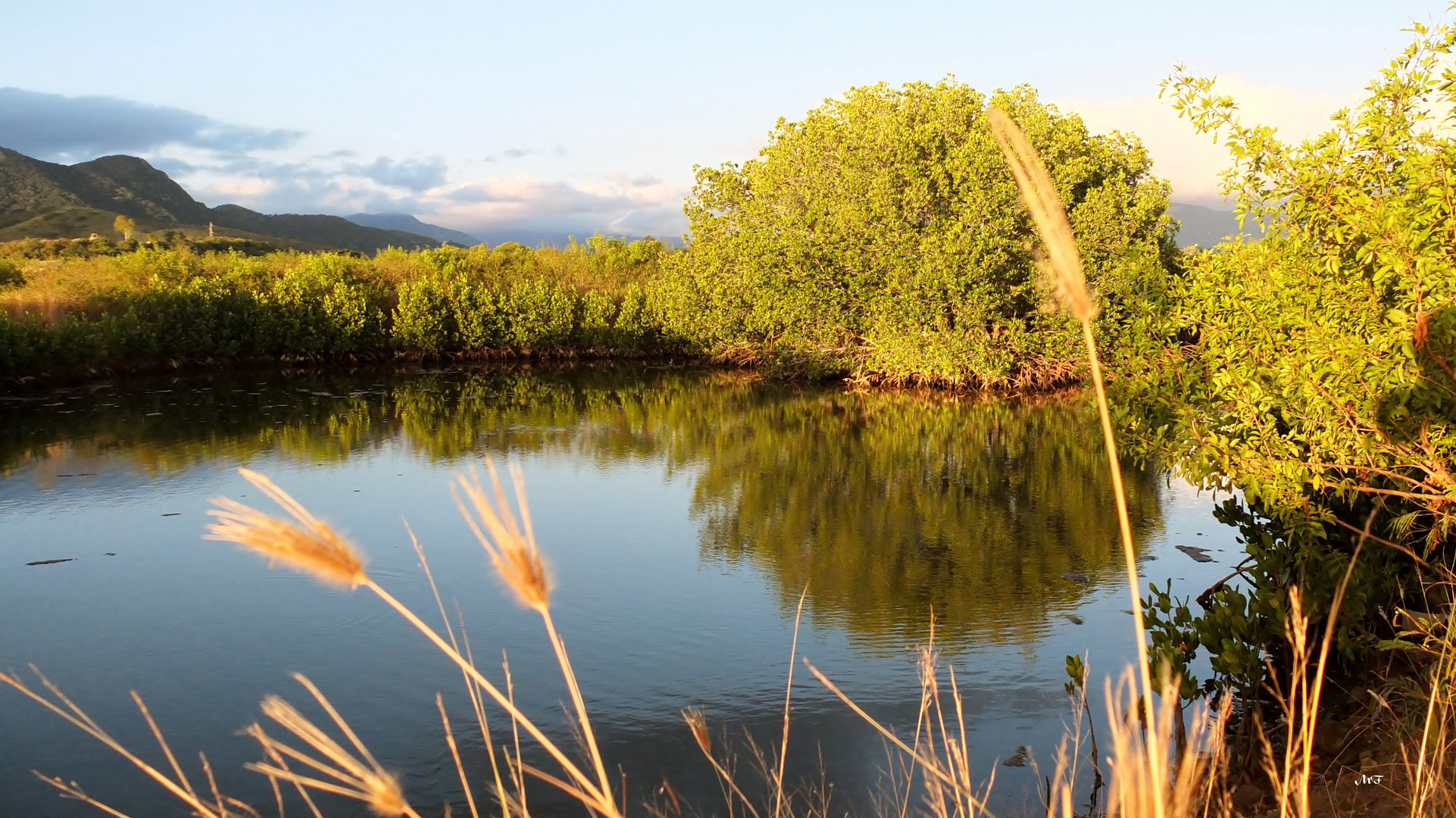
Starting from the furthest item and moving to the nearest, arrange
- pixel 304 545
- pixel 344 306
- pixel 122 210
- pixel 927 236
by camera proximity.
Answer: pixel 122 210 → pixel 344 306 → pixel 927 236 → pixel 304 545

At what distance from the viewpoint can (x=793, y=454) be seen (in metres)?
13.9

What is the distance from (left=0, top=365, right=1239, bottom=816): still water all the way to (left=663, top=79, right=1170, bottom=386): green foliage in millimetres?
4875

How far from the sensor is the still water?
514 centimetres

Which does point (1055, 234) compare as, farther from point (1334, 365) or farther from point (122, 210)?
point (122, 210)

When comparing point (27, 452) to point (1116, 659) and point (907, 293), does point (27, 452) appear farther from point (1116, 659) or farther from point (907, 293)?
point (907, 293)

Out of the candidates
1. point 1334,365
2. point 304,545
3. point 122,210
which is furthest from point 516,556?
point 122,210

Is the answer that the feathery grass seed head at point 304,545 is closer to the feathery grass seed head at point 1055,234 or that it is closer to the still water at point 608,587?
the feathery grass seed head at point 1055,234

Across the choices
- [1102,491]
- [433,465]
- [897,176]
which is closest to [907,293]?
[897,176]

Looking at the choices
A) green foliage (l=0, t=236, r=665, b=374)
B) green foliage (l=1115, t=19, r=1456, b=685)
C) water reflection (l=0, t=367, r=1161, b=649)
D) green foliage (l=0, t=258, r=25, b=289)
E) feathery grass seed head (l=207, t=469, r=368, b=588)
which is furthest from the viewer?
green foliage (l=0, t=258, r=25, b=289)

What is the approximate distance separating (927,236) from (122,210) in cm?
12682

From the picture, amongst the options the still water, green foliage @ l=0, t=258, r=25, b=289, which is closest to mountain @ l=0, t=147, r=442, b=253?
green foliage @ l=0, t=258, r=25, b=289

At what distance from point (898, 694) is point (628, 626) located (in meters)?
2.14

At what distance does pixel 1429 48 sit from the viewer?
4316mm

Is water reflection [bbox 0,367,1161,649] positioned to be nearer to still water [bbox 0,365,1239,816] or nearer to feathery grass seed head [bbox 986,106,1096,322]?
still water [bbox 0,365,1239,816]
